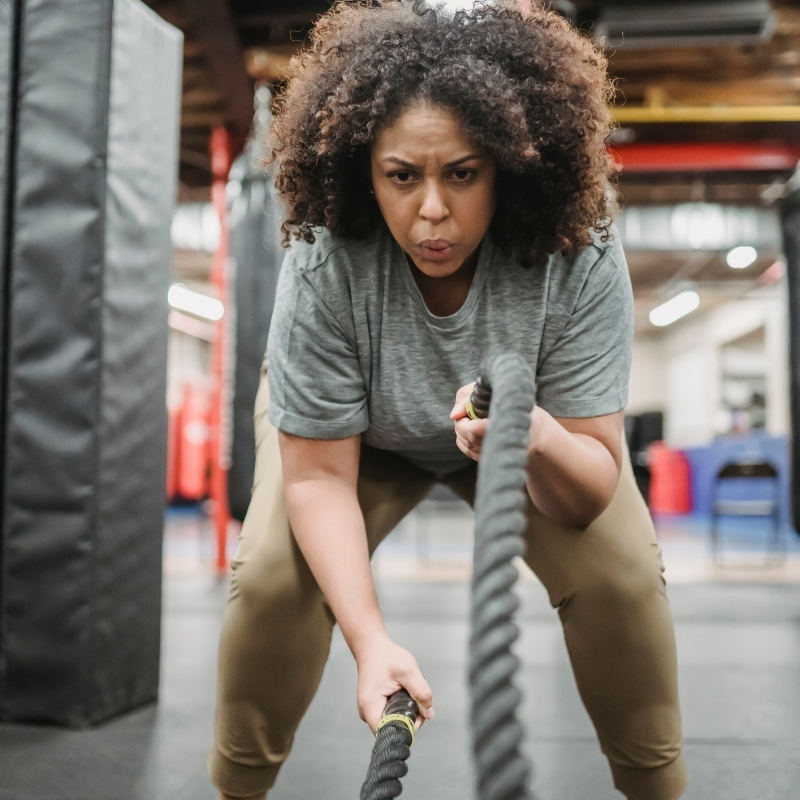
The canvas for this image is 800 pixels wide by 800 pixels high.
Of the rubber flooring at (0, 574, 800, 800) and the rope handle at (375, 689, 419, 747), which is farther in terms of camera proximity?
the rubber flooring at (0, 574, 800, 800)

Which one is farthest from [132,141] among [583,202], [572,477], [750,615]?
[750,615]

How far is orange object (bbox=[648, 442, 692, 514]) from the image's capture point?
920cm

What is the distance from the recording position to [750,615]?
287cm

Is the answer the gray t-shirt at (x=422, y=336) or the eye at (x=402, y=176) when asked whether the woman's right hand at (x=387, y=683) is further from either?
the eye at (x=402, y=176)

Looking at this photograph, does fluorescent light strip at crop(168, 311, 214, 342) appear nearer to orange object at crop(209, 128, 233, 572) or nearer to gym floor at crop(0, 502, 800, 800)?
orange object at crop(209, 128, 233, 572)

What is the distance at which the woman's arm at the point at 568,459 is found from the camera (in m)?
0.75

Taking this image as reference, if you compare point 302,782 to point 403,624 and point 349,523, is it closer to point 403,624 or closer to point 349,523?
point 349,523

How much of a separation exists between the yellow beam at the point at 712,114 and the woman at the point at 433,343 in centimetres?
401

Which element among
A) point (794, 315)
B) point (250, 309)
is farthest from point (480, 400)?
point (250, 309)

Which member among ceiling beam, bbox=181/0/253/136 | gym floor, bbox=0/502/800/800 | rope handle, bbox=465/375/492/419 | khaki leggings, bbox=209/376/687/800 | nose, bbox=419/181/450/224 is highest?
ceiling beam, bbox=181/0/253/136

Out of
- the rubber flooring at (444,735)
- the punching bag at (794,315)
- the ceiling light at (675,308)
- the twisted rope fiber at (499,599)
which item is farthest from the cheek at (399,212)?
the ceiling light at (675,308)

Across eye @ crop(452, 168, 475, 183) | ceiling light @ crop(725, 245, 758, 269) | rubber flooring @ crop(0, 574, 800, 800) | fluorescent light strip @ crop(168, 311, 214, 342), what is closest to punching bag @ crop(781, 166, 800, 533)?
rubber flooring @ crop(0, 574, 800, 800)

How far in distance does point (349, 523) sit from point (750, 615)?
241cm

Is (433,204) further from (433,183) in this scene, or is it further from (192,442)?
(192,442)
